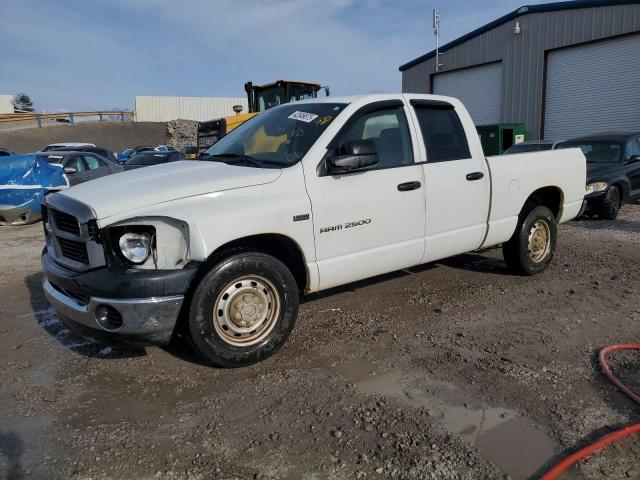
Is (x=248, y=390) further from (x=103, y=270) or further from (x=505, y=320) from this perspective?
(x=505, y=320)

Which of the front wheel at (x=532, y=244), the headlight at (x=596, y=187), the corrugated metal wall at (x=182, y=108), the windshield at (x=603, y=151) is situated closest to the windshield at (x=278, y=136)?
the front wheel at (x=532, y=244)

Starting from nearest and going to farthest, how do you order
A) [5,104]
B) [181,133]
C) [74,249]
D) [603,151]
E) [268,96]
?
[74,249], [603,151], [268,96], [181,133], [5,104]

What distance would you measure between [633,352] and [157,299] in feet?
11.5

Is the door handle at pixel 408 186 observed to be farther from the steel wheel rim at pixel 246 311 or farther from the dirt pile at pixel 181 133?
the dirt pile at pixel 181 133

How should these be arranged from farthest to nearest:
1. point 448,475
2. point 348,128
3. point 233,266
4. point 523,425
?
point 348,128 < point 233,266 < point 523,425 < point 448,475

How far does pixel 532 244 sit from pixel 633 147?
→ 6558 mm

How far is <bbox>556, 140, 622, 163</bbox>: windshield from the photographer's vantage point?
1073cm

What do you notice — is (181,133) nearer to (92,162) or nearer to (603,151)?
(92,162)

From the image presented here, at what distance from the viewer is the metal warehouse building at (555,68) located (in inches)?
736

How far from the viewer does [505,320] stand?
4.74 m

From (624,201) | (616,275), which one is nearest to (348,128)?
(616,275)

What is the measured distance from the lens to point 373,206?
14.3ft

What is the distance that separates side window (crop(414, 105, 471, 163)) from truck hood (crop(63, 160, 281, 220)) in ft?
5.46

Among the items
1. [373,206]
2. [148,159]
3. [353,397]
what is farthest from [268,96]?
[353,397]
